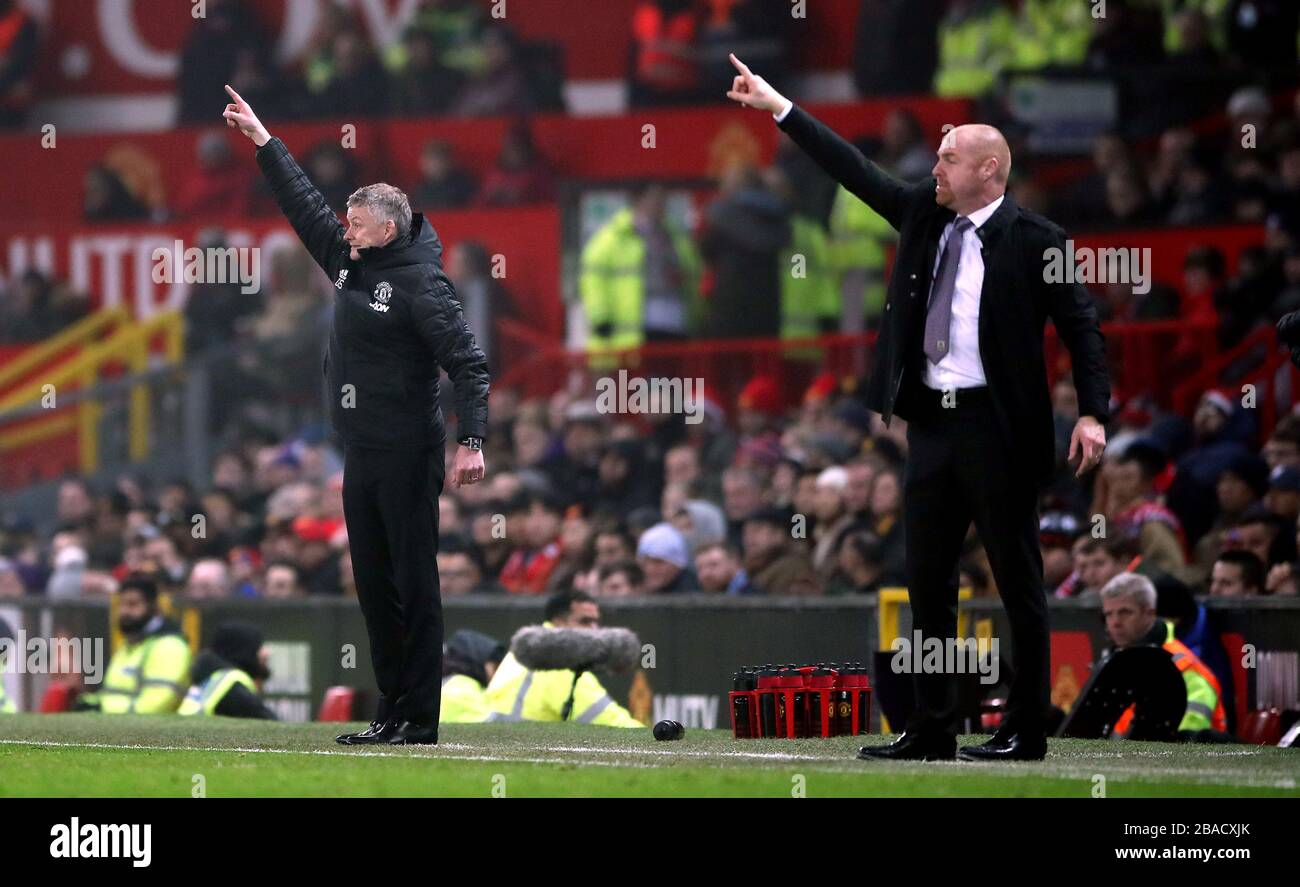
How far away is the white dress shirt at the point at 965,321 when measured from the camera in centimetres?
810

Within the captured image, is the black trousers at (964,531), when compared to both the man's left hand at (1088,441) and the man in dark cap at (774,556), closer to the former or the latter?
the man's left hand at (1088,441)

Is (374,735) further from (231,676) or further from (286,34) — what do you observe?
(286,34)

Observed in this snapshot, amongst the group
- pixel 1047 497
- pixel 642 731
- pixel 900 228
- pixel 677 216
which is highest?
pixel 677 216

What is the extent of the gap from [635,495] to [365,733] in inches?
334

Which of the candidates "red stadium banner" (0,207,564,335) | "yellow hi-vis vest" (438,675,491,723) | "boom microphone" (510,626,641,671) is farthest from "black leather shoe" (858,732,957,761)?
"red stadium banner" (0,207,564,335)

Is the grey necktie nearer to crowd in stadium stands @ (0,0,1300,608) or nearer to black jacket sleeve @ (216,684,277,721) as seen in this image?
crowd in stadium stands @ (0,0,1300,608)

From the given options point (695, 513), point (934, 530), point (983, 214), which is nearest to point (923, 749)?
point (934, 530)

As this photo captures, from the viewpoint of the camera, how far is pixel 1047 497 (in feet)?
50.3

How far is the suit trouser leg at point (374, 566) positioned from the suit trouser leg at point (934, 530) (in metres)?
2.20

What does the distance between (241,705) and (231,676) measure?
0.23 metres

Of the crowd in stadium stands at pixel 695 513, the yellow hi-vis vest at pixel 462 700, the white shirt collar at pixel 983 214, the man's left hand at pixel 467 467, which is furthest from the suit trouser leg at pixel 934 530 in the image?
the yellow hi-vis vest at pixel 462 700

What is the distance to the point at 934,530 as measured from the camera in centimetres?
821
